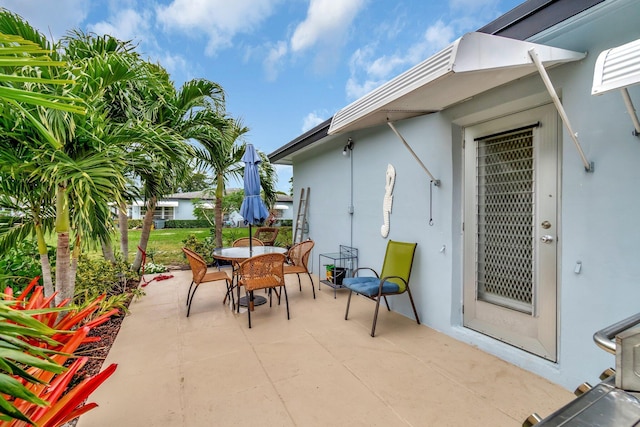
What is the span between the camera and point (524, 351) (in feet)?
10.1

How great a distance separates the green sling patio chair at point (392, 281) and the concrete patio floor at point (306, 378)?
503 millimetres

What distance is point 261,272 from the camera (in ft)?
14.2


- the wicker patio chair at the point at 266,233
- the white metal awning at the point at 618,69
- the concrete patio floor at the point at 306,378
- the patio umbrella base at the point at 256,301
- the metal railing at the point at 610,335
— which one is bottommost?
the concrete patio floor at the point at 306,378

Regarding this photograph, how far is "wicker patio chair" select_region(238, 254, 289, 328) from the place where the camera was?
→ 164 inches

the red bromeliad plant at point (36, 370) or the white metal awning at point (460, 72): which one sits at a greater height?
the white metal awning at point (460, 72)

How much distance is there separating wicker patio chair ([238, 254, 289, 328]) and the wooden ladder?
351 cm

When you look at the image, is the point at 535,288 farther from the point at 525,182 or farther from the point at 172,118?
the point at 172,118

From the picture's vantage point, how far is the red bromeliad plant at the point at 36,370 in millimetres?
698

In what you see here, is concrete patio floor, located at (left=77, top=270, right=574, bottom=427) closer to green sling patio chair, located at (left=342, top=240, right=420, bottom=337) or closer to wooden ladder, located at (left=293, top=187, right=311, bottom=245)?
green sling patio chair, located at (left=342, top=240, right=420, bottom=337)

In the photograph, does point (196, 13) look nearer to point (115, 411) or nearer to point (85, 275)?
point (85, 275)

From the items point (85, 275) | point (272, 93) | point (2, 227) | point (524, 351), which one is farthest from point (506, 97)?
point (272, 93)

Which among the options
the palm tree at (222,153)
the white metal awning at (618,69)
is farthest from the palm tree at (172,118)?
the white metal awning at (618,69)

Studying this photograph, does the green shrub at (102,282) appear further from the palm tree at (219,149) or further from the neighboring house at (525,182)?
the neighboring house at (525,182)

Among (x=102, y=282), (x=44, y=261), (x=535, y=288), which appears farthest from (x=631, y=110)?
(x=102, y=282)
